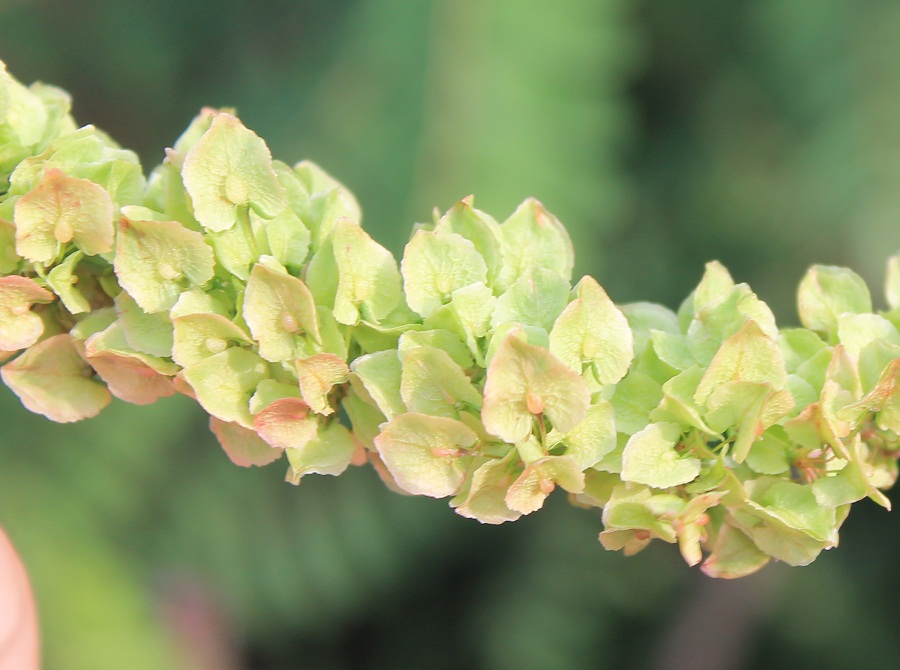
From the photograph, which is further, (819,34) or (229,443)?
(819,34)

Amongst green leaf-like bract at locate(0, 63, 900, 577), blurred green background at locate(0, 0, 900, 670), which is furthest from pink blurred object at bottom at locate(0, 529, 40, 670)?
blurred green background at locate(0, 0, 900, 670)

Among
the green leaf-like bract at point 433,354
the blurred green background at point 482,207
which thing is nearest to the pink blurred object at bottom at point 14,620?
the green leaf-like bract at point 433,354

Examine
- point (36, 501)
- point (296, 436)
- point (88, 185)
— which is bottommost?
point (36, 501)

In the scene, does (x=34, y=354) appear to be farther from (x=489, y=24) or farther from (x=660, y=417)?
(x=489, y=24)

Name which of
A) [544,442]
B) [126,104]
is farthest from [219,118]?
[126,104]

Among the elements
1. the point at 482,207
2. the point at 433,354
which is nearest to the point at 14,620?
the point at 433,354

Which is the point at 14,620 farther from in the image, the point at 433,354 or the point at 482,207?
the point at 482,207

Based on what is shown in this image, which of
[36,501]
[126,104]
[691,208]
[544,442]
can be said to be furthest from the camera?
[126,104]
